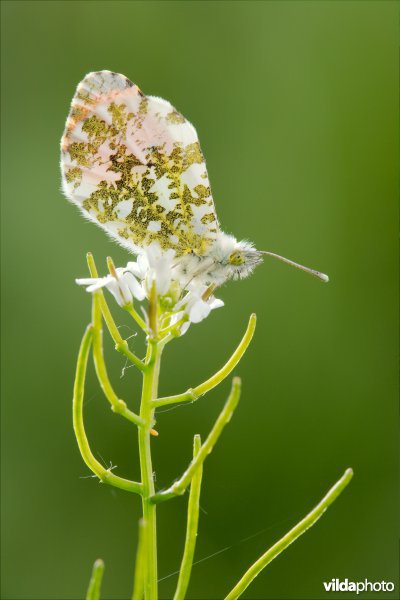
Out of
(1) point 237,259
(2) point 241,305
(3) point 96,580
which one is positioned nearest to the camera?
(3) point 96,580

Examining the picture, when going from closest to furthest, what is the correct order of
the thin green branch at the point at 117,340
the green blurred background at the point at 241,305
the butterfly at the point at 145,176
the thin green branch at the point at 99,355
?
the thin green branch at the point at 99,355 < the thin green branch at the point at 117,340 < the butterfly at the point at 145,176 < the green blurred background at the point at 241,305

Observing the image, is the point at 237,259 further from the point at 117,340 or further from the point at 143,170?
the point at 117,340

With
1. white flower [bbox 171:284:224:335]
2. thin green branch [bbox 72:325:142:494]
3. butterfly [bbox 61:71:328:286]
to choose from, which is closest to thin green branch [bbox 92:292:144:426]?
thin green branch [bbox 72:325:142:494]

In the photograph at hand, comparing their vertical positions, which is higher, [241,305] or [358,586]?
[241,305]

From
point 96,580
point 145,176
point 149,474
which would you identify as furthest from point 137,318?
point 96,580

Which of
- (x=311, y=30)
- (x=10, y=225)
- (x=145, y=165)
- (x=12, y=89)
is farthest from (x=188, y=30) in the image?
(x=145, y=165)

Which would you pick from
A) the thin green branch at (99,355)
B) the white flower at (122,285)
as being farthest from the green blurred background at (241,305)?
the thin green branch at (99,355)

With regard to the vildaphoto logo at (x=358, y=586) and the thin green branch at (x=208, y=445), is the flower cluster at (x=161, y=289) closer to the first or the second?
the thin green branch at (x=208, y=445)
